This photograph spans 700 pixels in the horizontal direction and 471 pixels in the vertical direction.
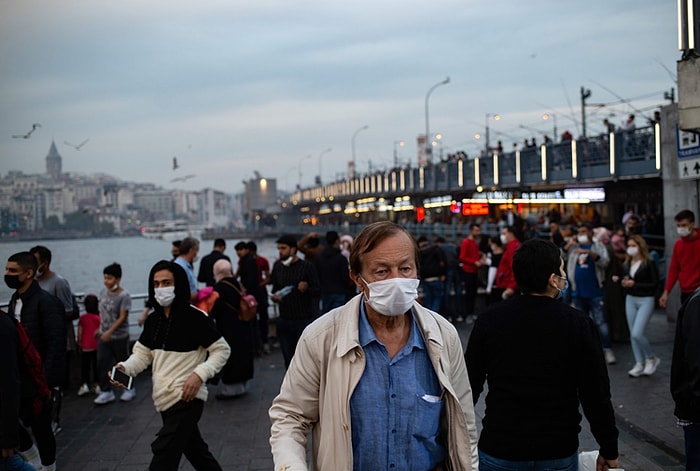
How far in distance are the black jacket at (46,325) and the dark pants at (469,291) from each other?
9468mm

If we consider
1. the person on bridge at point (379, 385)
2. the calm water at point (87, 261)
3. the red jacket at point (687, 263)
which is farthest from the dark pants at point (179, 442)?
the red jacket at point (687, 263)

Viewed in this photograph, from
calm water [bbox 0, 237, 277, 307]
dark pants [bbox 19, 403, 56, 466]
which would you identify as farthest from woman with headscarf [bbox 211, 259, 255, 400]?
dark pants [bbox 19, 403, 56, 466]

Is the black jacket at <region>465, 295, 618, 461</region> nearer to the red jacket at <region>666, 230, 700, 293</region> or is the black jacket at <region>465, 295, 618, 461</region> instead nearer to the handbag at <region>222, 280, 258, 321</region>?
the red jacket at <region>666, 230, 700, 293</region>

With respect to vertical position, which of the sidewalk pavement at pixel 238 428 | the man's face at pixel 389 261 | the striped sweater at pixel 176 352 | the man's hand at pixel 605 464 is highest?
the man's face at pixel 389 261

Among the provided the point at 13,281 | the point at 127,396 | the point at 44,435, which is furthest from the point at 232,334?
the point at 44,435

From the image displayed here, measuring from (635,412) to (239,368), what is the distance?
15.0 ft

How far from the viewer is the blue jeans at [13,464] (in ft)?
14.1

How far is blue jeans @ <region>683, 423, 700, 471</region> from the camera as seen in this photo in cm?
398

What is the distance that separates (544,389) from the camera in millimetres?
3523

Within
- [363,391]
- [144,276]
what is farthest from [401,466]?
[144,276]

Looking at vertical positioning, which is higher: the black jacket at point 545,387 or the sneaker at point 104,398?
the black jacket at point 545,387

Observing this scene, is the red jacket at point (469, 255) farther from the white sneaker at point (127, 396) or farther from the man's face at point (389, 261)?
the man's face at point (389, 261)

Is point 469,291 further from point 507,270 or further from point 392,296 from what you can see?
point 392,296

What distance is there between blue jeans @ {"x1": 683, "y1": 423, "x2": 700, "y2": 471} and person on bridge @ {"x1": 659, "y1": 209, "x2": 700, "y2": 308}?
3.87 m
